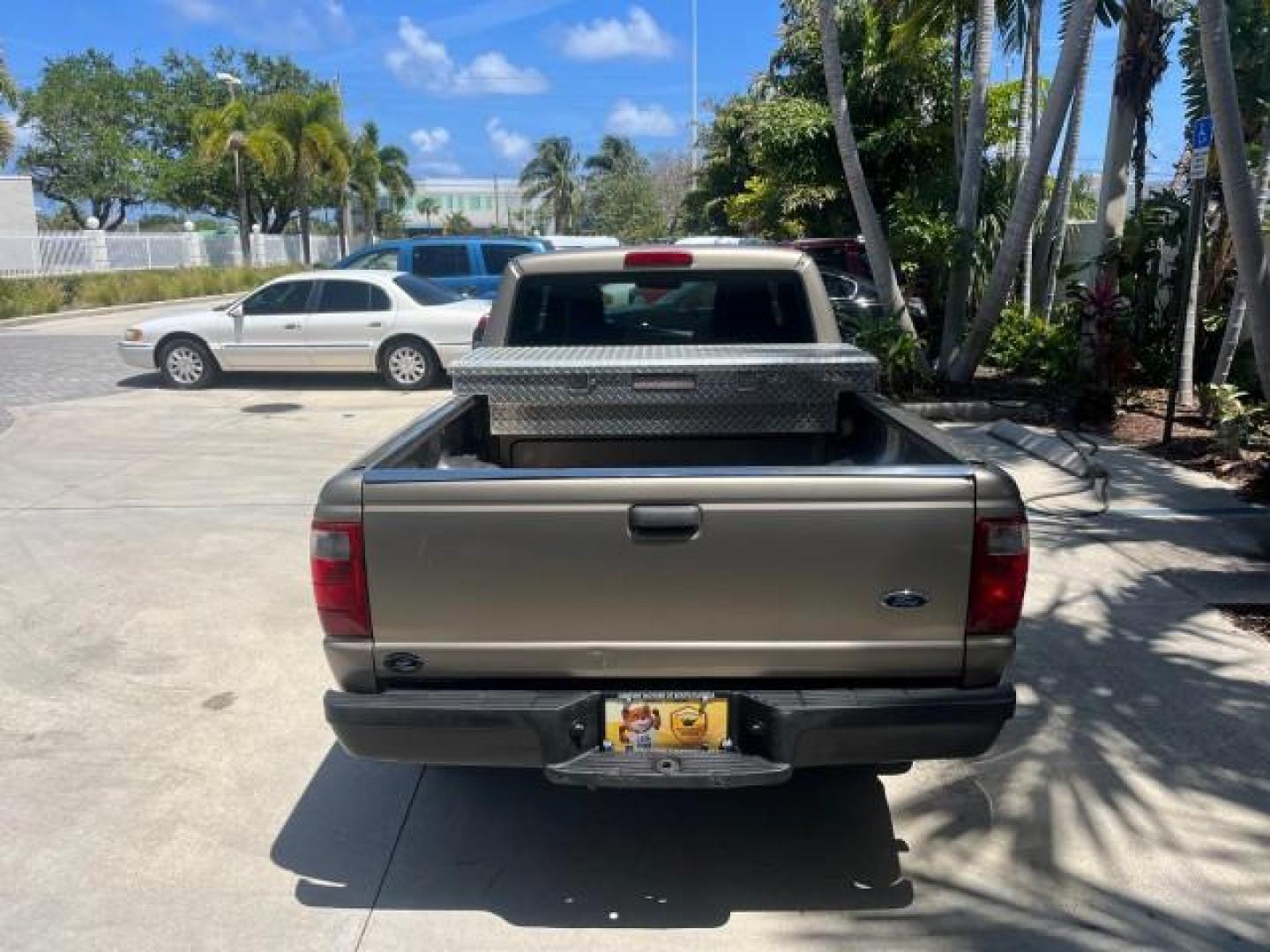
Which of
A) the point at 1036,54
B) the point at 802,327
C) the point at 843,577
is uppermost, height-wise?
the point at 1036,54

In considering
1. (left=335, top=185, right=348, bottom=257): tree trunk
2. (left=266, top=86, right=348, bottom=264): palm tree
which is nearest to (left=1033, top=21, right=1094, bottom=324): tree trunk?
(left=266, top=86, right=348, bottom=264): palm tree

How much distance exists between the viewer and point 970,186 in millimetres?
11773

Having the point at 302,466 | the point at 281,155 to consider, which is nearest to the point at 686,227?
the point at 281,155

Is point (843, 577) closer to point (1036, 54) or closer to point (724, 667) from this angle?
point (724, 667)

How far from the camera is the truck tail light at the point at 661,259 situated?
14.9ft

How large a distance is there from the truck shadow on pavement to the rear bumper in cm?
61

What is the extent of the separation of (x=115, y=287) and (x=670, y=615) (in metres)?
30.5

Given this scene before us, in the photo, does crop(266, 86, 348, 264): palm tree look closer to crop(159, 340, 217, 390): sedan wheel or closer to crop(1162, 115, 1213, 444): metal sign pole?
crop(159, 340, 217, 390): sedan wheel

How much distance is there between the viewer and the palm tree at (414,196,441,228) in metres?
108

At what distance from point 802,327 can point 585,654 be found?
246 centimetres

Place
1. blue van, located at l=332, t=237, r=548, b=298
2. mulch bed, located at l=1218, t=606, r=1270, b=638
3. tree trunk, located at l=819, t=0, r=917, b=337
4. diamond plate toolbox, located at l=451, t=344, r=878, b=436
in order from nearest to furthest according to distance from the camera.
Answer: diamond plate toolbox, located at l=451, t=344, r=878, b=436
mulch bed, located at l=1218, t=606, r=1270, b=638
tree trunk, located at l=819, t=0, r=917, b=337
blue van, located at l=332, t=237, r=548, b=298

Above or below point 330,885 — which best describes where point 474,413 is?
above

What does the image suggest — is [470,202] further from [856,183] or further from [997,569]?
[997,569]

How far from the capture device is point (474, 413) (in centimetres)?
433
